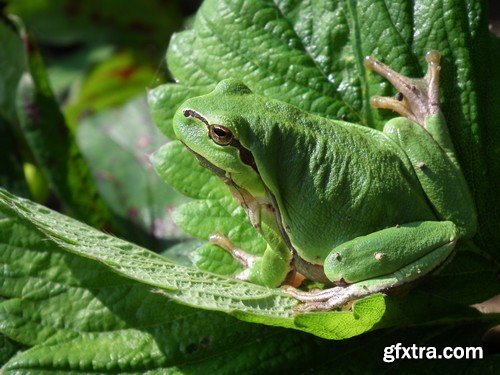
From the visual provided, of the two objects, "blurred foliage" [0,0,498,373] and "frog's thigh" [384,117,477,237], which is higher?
"frog's thigh" [384,117,477,237]

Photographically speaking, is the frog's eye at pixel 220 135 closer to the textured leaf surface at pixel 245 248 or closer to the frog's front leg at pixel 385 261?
the textured leaf surface at pixel 245 248

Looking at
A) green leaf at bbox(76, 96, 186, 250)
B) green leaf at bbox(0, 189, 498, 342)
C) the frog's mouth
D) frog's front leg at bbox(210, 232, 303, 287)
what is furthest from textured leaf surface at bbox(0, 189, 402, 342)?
green leaf at bbox(76, 96, 186, 250)

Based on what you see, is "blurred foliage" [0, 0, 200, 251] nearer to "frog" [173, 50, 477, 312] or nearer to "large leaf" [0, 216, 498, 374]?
"frog" [173, 50, 477, 312]

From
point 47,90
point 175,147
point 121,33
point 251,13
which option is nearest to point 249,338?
point 175,147

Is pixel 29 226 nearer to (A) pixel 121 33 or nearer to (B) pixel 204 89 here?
(B) pixel 204 89

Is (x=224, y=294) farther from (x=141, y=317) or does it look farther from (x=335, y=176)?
(x=335, y=176)

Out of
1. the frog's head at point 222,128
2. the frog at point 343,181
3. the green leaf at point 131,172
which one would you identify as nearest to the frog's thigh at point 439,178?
the frog at point 343,181

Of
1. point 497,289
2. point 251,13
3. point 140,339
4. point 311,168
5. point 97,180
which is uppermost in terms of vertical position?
point 251,13
